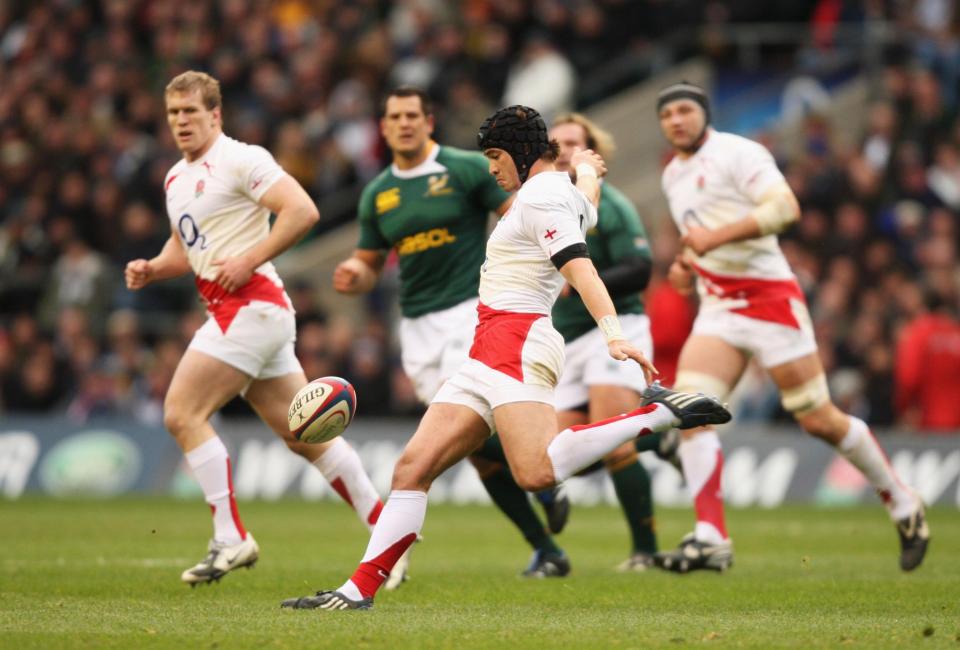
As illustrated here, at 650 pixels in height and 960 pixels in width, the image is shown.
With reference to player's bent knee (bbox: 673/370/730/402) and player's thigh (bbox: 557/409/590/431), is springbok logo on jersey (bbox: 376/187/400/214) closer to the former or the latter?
player's thigh (bbox: 557/409/590/431)

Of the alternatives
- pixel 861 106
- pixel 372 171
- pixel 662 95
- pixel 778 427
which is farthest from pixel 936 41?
pixel 662 95

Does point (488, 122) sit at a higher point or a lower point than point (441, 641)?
higher

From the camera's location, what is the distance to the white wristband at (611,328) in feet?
24.7

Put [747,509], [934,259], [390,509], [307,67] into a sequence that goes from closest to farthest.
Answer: [390,509] → [747,509] → [934,259] → [307,67]

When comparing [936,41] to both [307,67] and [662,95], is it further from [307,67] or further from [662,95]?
[662,95]

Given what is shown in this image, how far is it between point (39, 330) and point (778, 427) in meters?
10.0

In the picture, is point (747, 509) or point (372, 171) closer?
point (747, 509)

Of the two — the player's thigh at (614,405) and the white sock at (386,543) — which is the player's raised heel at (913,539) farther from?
the white sock at (386,543)

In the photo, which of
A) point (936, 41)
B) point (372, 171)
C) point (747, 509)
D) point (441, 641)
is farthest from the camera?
point (372, 171)

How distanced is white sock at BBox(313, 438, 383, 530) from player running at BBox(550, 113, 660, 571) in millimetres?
1577

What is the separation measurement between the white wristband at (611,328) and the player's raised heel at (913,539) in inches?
152

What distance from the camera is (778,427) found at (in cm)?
1898

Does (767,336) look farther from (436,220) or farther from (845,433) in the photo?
(436,220)

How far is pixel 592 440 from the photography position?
26.1 ft
